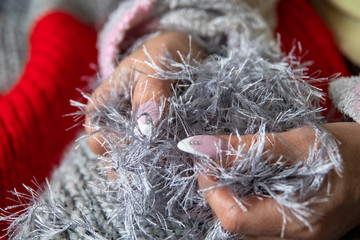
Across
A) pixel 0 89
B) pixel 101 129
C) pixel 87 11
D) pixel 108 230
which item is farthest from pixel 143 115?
pixel 87 11

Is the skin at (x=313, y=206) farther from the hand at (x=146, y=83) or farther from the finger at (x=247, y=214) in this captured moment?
the hand at (x=146, y=83)

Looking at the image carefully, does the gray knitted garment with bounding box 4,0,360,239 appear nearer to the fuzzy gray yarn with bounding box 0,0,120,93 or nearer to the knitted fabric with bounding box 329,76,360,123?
the knitted fabric with bounding box 329,76,360,123

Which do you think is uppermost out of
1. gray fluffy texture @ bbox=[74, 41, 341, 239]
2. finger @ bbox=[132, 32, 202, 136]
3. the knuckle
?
finger @ bbox=[132, 32, 202, 136]

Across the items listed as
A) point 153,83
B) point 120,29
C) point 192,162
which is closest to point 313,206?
point 192,162

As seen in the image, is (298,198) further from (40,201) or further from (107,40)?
(107,40)

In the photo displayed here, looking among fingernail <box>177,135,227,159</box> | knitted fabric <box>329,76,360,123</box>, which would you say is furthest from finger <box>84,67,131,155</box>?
knitted fabric <box>329,76,360,123</box>
